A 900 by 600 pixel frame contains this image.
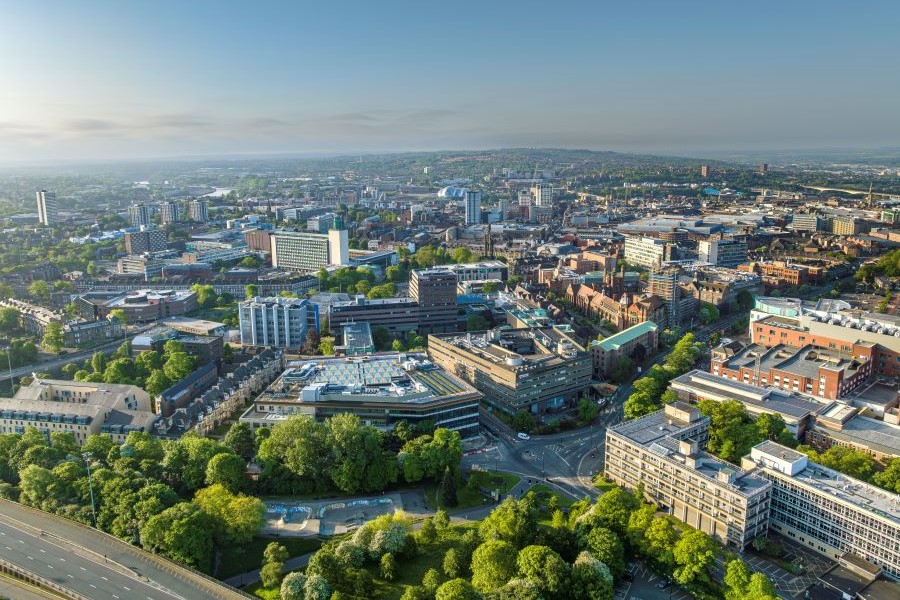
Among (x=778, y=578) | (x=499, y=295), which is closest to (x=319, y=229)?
(x=499, y=295)

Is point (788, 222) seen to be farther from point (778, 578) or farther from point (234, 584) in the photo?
point (234, 584)

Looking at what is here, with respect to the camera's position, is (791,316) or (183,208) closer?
(791,316)

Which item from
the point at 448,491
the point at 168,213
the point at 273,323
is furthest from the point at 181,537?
the point at 168,213

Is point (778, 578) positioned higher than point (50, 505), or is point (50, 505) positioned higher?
point (50, 505)

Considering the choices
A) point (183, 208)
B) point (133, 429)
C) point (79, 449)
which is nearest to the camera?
point (79, 449)

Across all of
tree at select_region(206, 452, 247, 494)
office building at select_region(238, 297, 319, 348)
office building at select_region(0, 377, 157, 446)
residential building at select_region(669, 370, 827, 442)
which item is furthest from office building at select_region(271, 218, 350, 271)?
tree at select_region(206, 452, 247, 494)

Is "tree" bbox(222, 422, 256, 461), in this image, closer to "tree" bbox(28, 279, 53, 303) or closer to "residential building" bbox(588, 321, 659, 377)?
"residential building" bbox(588, 321, 659, 377)

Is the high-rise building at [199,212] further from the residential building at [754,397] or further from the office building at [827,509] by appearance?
the office building at [827,509]

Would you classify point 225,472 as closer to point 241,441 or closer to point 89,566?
point 241,441
